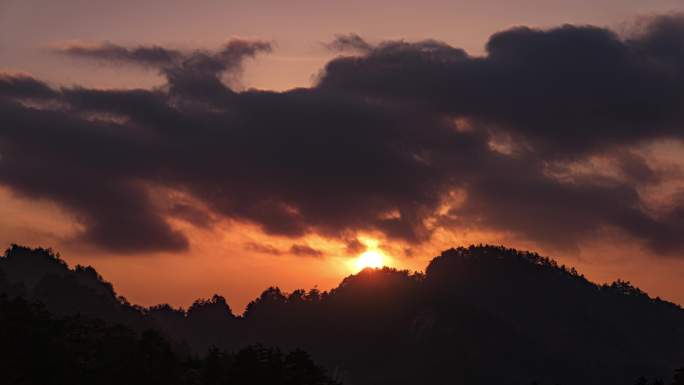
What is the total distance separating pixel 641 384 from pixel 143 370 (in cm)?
8420

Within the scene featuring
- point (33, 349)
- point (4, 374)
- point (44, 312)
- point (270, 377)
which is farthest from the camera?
point (44, 312)

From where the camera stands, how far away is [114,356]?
163375 millimetres

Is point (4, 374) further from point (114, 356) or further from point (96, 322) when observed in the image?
point (96, 322)

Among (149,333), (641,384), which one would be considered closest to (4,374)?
(149,333)

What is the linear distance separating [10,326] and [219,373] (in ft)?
105

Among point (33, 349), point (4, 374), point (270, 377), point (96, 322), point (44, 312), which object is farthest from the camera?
point (96, 322)

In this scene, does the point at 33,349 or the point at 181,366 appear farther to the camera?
the point at 181,366

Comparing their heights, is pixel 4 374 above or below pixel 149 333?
below

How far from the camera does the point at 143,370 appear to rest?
164 metres

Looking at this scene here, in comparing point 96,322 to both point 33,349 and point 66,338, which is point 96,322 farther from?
point 33,349

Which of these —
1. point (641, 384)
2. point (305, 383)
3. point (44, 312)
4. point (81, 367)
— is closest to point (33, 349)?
point (81, 367)

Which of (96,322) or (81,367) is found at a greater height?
(96,322)

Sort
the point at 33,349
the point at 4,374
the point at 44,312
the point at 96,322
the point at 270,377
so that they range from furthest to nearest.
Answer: the point at 96,322
the point at 44,312
the point at 270,377
the point at 33,349
the point at 4,374

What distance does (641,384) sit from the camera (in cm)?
18712
